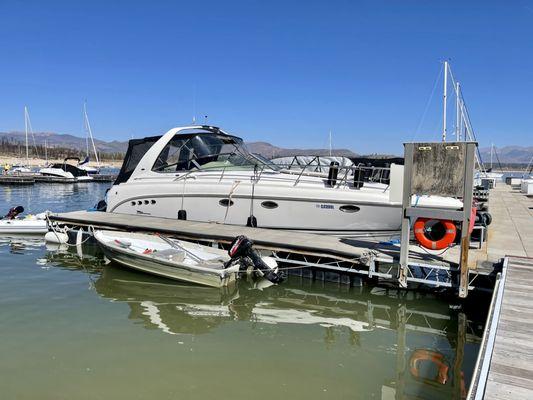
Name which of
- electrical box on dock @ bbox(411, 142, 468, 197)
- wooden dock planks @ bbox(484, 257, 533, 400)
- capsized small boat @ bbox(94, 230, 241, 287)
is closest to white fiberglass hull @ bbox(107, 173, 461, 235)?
capsized small boat @ bbox(94, 230, 241, 287)

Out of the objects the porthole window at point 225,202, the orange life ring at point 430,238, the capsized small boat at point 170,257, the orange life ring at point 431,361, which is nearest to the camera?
the orange life ring at point 431,361

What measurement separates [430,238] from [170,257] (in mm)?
5335

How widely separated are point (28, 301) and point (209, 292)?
3.34 m

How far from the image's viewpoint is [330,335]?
23.1 ft

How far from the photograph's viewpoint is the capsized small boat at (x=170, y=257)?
8.97 meters

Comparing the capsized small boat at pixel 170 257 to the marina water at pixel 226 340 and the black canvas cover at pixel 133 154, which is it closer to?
the marina water at pixel 226 340

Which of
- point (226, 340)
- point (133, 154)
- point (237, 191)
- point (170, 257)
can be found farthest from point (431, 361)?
point (133, 154)

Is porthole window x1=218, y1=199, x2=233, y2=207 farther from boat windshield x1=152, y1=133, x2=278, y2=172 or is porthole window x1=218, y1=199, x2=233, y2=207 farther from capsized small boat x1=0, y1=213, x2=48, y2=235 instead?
capsized small boat x1=0, y1=213, x2=48, y2=235

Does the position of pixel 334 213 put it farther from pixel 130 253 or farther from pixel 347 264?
pixel 130 253

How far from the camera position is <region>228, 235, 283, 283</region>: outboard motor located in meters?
9.03

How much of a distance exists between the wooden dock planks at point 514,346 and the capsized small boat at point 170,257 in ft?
16.3

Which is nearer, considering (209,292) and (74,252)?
(209,292)

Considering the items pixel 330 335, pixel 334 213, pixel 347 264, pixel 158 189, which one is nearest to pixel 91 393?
pixel 330 335

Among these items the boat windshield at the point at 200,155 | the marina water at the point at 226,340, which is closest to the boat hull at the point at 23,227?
the boat windshield at the point at 200,155
